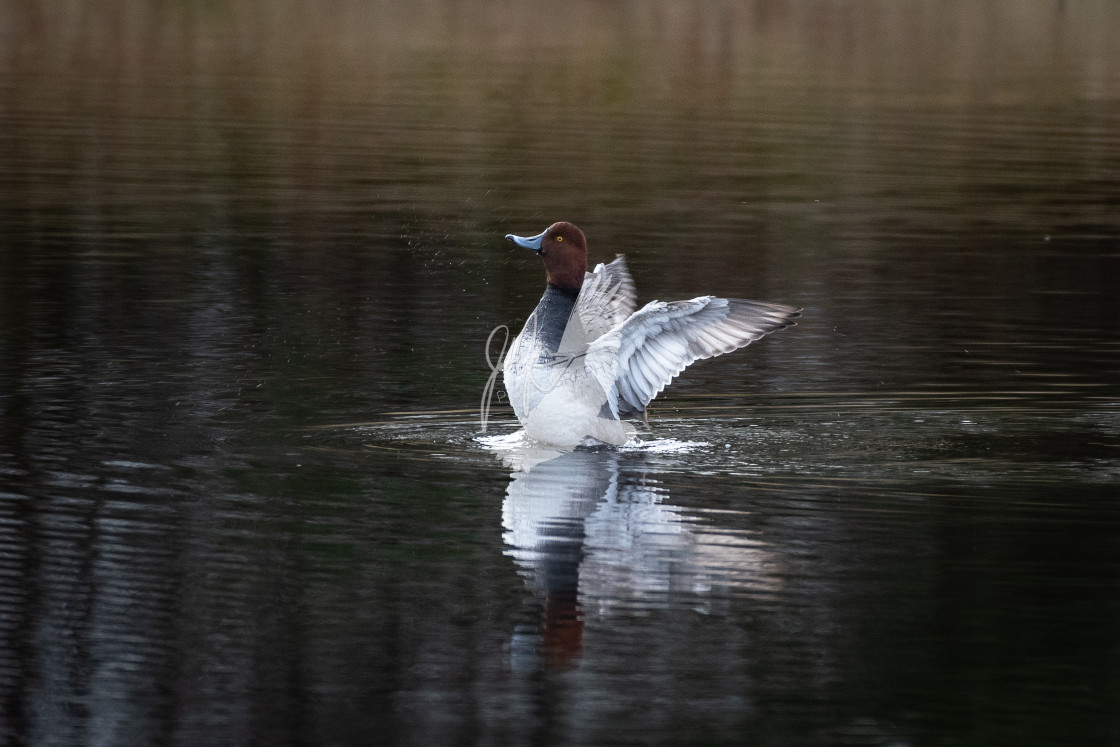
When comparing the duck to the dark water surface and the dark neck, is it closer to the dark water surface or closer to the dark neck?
the dark neck

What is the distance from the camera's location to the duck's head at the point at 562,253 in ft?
36.1

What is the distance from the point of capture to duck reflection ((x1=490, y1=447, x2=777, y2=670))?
23.1 feet

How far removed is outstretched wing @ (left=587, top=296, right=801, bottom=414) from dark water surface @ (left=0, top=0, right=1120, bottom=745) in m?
0.37

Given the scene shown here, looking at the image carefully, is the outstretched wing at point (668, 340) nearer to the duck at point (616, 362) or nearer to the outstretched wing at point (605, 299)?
the duck at point (616, 362)

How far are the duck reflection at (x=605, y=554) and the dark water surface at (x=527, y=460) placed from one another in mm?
28

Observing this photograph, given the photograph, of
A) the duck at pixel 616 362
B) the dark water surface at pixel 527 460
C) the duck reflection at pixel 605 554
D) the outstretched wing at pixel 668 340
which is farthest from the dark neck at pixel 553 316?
the duck reflection at pixel 605 554

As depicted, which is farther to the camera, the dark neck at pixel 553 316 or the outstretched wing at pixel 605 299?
the outstretched wing at pixel 605 299

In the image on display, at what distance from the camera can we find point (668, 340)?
10.4m

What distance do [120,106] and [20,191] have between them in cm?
959

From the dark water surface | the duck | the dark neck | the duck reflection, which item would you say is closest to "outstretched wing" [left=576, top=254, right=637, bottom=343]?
the dark neck

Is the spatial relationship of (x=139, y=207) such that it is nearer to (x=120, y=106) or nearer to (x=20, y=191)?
(x=20, y=191)

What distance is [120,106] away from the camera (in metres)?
31.1

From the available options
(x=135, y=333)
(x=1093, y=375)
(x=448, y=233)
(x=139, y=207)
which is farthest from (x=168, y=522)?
(x=139, y=207)

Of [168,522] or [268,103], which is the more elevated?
[268,103]
